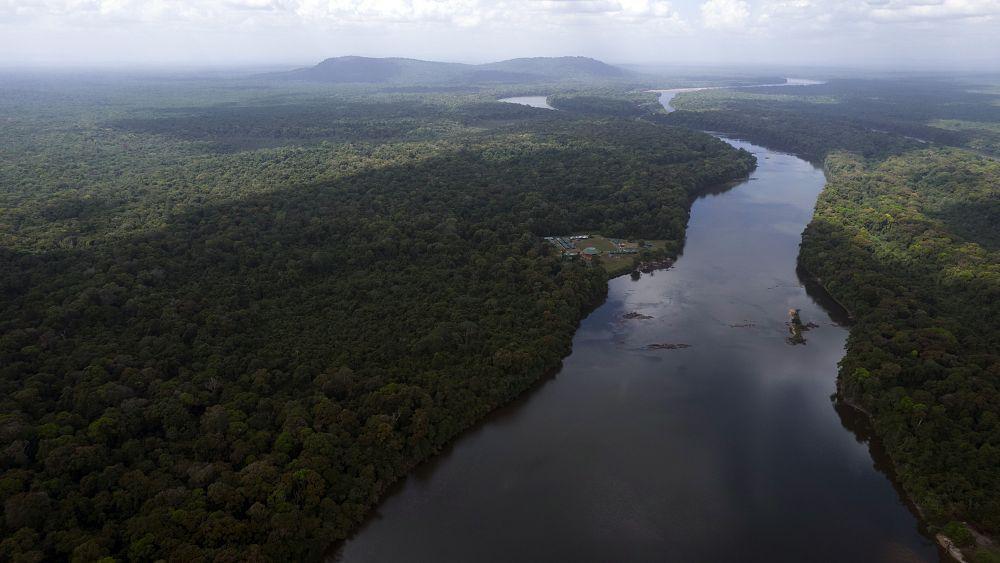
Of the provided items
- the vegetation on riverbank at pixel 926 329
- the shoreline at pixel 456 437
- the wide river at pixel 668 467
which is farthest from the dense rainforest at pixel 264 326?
the vegetation on riverbank at pixel 926 329

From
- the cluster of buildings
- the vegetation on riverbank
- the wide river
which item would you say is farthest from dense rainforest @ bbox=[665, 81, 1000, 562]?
the cluster of buildings

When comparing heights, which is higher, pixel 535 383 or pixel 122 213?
pixel 122 213

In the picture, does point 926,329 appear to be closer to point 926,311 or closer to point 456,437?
point 926,311

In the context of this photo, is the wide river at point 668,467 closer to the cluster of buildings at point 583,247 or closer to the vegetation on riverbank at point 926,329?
the vegetation on riverbank at point 926,329

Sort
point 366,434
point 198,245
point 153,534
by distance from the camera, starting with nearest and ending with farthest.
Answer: point 153,534 < point 366,434 < point 198,245

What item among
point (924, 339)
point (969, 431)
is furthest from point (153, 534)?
point (924, 339)

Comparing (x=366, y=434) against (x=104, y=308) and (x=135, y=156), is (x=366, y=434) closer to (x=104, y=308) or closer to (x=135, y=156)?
(x=104, y=308)
